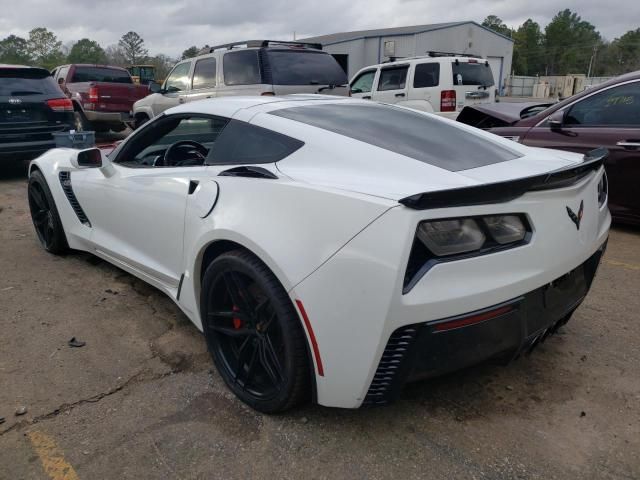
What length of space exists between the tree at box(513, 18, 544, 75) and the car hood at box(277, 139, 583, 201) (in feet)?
309

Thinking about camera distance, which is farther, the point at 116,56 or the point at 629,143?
the point at 116,56

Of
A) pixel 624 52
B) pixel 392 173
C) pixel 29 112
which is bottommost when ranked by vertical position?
pixel 29 112

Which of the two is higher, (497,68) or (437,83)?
(497,68)

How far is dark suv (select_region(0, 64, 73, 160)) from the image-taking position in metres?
7.57

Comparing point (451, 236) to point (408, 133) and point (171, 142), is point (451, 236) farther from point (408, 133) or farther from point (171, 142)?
point (171, 142)

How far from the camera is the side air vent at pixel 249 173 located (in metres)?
2.33

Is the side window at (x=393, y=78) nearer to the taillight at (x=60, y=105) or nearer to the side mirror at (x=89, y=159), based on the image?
the taillight at (x=60, y=105)

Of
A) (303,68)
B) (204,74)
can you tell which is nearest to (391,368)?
(303,68)

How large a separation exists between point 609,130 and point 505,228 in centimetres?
368

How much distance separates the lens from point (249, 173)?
2412 millimetres

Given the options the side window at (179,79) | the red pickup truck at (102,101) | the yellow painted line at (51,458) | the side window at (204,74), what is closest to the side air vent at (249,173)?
the yellow painted line at (51,458)

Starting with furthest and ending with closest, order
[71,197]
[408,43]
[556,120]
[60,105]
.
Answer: [408,43] → [60,105] → [556,120] → [71,197]

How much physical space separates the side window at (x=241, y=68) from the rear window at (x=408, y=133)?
547 centimetres

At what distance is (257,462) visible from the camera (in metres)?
2.13
